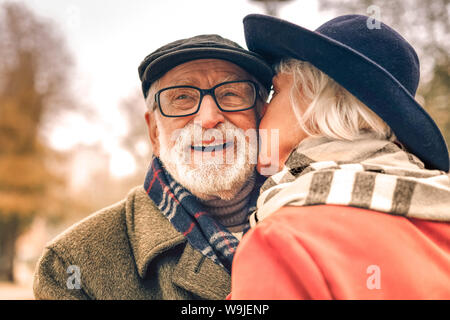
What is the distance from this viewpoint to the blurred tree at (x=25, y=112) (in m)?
18.0

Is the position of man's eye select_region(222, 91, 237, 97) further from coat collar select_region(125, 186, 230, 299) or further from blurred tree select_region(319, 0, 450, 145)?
blurred tree select_region(319, 0, 450, 145)

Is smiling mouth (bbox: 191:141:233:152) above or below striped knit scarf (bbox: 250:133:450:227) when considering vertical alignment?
below

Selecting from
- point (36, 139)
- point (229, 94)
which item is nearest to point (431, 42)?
point (229, 94)

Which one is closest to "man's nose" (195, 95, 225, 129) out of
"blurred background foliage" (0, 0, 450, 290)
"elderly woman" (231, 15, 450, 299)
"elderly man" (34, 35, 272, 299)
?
"elderly man" (34, 35, 272, 299)

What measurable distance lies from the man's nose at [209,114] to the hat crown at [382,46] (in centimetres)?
76

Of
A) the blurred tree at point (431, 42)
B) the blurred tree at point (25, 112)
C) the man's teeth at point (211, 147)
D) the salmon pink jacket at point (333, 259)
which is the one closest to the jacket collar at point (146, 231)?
the man's teeth at point (211, 147)

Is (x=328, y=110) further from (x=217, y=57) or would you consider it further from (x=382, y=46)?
(x=217, y=57)

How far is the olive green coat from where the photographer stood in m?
1.92

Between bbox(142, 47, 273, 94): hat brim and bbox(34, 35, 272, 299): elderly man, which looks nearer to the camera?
bbox(34, 35, 272, 299): elderly man

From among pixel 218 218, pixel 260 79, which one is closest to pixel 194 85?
pixel 260 79

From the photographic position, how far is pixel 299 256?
110cm

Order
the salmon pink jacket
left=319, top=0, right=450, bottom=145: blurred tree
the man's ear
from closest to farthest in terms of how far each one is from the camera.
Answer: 1. the salmon pink jacket
2. the man's ear
3. left=319, top=0, right=450, bottom=145: blurred tree

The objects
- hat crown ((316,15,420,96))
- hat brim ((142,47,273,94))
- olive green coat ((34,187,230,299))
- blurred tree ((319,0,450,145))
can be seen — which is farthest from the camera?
blurred tree ((319,0,450,145))
